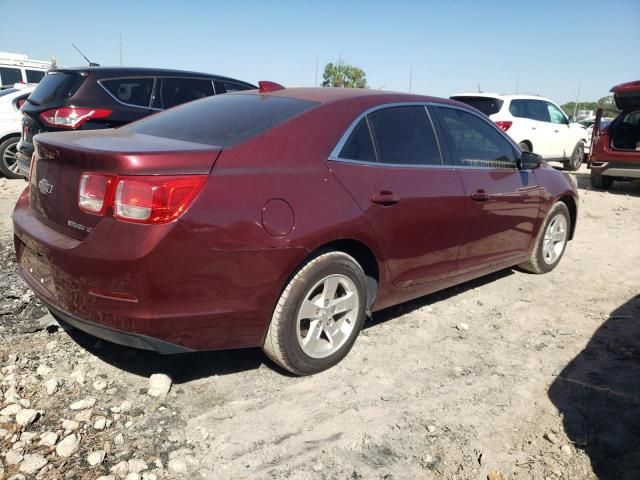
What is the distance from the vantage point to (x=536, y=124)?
37.9ft

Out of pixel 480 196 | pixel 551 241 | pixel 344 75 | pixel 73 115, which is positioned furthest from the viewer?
pixel 344 75

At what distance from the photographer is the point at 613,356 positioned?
3463mm

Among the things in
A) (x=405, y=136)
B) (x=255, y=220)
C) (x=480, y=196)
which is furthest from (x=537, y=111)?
(x=255, y=220)

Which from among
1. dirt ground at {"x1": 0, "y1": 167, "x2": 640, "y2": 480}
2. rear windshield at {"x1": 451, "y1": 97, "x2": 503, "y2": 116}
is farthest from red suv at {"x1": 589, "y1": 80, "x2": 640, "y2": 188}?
dirt ground at {"x1": 0, "y1": 167, "x2": 640, "y2": 480}

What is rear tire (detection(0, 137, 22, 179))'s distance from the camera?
28.5ft

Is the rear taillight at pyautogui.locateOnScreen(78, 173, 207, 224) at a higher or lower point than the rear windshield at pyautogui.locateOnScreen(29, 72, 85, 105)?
lower

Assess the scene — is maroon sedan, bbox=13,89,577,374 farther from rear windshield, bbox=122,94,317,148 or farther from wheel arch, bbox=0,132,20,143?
wheel arch, bbox=0,132,20,143

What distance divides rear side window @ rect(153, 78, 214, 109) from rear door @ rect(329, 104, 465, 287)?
13.1ft

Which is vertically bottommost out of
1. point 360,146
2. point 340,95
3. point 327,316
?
point 327,316

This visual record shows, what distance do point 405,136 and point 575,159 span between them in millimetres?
11923

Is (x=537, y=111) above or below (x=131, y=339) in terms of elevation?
above

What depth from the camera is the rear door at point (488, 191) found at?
12.5ft

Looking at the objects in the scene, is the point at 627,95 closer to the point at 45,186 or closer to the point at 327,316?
the point at 327,316

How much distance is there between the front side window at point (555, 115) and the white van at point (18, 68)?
46.4 feet
